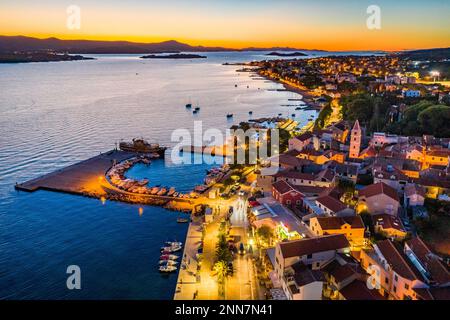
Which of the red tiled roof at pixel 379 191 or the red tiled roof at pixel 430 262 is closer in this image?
the red tiled roof at pixel 430 262

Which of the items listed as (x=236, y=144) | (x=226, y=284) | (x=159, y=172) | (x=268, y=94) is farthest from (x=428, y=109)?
(x=268, y=94)

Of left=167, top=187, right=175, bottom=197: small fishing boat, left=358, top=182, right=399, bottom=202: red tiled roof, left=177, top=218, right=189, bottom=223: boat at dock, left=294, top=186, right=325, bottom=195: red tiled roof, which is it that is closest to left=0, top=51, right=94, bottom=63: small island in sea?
Answer: left=167, top=187, right=175, bottom=197: small fishing boat

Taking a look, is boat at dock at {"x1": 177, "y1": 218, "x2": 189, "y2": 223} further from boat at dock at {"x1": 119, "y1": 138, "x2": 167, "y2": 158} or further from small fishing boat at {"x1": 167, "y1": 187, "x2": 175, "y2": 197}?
boat at dock at {"x1": 119, "y1": 138, "x2": 167, "y2": 158}

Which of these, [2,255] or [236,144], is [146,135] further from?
[2,255]

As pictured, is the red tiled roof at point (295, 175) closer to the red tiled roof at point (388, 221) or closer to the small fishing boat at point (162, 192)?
the red tiled roof at point (388, 221)

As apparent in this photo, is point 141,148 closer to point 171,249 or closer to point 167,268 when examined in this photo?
point 171,249

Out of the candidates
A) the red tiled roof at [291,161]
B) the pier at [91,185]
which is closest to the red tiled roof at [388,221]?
the red tiled roof at [291,161]
